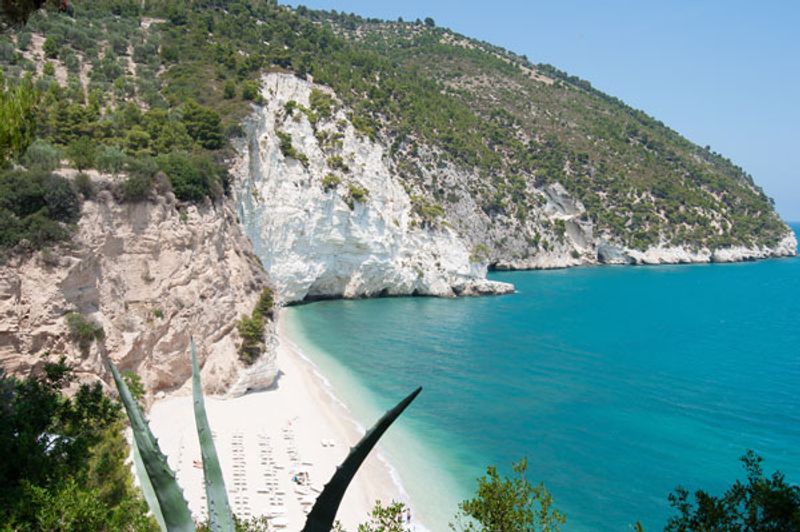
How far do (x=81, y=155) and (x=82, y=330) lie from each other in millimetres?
7293

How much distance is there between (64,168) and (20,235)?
18.0 ft

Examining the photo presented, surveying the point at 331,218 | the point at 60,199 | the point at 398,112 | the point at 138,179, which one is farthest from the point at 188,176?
the point at 398,112

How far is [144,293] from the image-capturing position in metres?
19.3

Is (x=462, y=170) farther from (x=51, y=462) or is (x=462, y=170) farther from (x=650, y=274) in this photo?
(x=51, y=462)

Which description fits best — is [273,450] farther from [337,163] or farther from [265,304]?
[337,163]

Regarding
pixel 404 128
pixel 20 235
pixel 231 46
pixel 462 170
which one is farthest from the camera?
pixel 462 170

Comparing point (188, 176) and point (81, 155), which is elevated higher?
point (188, 176)

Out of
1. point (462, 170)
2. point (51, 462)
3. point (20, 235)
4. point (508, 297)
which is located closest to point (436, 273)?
point (508, 297)

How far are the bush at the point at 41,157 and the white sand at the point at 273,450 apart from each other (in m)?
9.15

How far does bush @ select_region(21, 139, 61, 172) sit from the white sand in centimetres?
915

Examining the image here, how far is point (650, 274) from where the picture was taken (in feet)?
256

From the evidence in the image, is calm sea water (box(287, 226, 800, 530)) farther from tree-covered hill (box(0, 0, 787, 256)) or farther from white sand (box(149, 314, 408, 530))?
tree-covered hill (box(0, 0, 787, 256))

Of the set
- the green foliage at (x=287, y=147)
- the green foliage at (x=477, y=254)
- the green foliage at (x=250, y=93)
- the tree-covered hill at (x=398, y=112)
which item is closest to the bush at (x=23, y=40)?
the tree-covered hill at (x=398, y=112)

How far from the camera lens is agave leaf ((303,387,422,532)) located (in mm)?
4250
